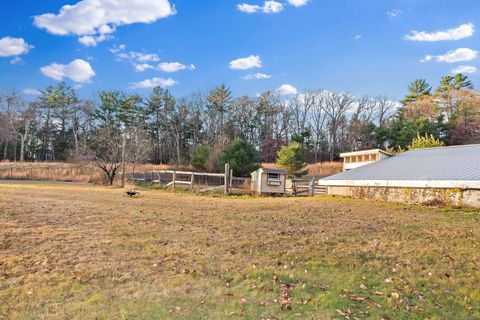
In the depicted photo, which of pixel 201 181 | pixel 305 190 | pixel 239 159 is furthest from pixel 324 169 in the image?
pixel 305 190

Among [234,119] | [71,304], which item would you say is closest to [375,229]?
[71,304]

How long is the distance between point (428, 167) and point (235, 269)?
12.2 m

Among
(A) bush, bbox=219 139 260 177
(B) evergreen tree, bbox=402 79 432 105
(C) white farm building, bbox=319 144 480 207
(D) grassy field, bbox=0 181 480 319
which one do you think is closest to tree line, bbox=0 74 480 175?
(B) evergreen tree, bbox=402 79 432 105

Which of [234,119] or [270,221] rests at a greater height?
[234,119]

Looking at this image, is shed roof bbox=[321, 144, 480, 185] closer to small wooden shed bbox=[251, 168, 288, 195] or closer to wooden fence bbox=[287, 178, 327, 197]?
wooden fence bbox=[287, 178, 327, 197]

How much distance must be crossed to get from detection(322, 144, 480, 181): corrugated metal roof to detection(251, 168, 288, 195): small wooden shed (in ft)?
11.9

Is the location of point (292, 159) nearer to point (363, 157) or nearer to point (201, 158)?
point (363, 157)

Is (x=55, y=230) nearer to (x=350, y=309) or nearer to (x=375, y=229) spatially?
(x=350, y=309)

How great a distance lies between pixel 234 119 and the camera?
50812mm

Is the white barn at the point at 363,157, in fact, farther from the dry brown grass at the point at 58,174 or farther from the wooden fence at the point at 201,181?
the dry brown grass at the point at 58,174

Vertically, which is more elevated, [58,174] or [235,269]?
[58,174]

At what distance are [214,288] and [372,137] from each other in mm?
44719

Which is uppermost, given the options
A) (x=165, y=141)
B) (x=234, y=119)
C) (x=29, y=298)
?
(x=234, y=119)

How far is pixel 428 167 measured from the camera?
46.8 ft
